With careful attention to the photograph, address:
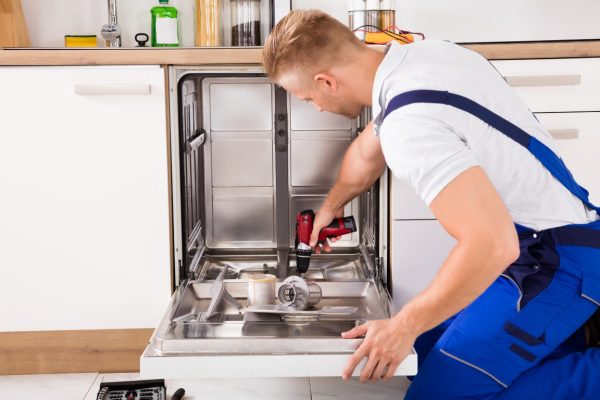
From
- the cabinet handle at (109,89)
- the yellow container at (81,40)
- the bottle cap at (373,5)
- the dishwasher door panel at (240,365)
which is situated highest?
the bottle cap at (373,5)

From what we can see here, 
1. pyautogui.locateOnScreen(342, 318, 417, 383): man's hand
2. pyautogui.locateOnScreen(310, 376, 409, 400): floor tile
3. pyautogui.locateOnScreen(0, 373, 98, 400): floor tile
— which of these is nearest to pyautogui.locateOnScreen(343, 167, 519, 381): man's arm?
pyautogui.locateOnScreen(342, 318, 417, 383): man's hand

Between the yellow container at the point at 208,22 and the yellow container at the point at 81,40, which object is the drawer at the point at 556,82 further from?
the yellow container at the point at 81,40

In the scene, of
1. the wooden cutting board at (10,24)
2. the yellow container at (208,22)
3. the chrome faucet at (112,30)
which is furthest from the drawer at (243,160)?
the wooden cutting board at (10,24)

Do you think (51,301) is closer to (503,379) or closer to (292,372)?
(292,372)

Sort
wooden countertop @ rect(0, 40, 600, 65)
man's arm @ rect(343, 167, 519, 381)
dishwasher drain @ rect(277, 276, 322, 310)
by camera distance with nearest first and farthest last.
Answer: man's arm @ rect(343, 167, 519, 381) < dishwasher drain @ rect(277, 276, 322, 310) < wooden countertop @ rect(0, 40, 600, 65)

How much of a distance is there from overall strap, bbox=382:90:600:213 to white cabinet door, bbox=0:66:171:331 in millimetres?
818

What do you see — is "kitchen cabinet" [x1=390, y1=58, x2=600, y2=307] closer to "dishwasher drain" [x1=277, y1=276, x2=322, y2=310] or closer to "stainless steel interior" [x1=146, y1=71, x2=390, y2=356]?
"stainless steel interior" [x1=146, y1=71, x2=390, y2=356]

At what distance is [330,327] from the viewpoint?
1.72 meters

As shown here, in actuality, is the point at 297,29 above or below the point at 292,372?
above

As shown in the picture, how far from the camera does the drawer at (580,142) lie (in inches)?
81.9

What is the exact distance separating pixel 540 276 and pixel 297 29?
695 mm

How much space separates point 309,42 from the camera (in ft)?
5.11

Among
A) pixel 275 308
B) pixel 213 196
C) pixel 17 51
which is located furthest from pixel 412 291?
pixel 17 51

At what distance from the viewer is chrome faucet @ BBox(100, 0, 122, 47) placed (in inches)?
96.4
